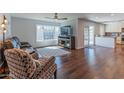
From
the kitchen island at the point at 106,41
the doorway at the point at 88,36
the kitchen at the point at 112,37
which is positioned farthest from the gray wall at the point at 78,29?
the kitchen at the point at 112,37

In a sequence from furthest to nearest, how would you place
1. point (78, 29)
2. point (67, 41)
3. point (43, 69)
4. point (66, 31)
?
point (66, 31) < point (67, 41) < point (78, 29) < point (43, 69)

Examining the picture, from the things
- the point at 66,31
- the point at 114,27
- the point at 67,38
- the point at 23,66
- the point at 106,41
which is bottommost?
the point at 23,66

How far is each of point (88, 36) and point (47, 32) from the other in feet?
11.0

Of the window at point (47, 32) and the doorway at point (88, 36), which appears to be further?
the doorway at point (88, 36)

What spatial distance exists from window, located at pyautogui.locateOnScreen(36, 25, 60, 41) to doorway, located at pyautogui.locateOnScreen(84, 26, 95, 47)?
2585mm

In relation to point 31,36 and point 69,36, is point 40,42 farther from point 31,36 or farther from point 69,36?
point 69,36

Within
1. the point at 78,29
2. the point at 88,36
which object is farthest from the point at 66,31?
the point at 88,36

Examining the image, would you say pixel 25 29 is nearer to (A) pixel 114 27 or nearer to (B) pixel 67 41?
(B) pixel 67 41

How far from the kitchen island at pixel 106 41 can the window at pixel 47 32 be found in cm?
352

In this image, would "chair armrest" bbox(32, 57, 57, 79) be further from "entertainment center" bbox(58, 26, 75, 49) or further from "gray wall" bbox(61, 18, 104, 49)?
"gray wall" bbox(61, 18, 104, 49)

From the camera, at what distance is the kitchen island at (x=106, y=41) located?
9.45m

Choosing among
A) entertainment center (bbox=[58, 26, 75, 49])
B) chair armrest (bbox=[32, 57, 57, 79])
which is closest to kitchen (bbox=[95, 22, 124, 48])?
entertainment center (bbox=[58, 26, 75, 49])

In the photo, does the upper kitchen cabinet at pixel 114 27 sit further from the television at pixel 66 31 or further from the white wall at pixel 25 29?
the white wall at pixel 25 29

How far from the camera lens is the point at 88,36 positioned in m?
10.5
